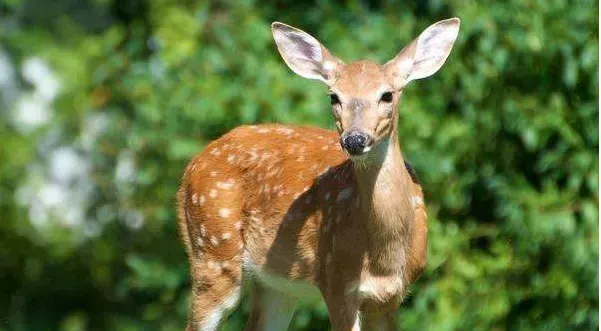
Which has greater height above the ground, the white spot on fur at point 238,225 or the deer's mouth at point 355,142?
the deer's mouth at point 355,142

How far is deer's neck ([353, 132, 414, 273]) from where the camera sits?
21.0 ft

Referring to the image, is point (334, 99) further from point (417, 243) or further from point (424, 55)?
point (417, 243)

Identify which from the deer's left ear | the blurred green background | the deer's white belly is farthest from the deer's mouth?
the blurred green background

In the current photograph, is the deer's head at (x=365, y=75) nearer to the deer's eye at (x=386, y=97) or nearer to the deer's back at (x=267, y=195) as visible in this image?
the deer's eye at (x=386, y=97)

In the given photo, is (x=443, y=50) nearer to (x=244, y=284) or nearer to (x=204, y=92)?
(x=244, y=284)

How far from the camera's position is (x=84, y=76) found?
12.9 m

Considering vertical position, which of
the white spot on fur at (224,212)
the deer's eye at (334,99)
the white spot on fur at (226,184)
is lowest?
the white spot on fur at (224,212)

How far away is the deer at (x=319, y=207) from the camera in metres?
6.40

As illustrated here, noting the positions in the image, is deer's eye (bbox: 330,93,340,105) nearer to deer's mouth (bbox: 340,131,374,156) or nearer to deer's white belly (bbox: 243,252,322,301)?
deer's mouth (bbox: 340,131,374,156)

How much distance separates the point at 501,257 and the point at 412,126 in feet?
2.86

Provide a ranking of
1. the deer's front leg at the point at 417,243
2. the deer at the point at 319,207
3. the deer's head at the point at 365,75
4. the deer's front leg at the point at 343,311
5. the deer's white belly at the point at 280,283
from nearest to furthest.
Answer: the deer's head at the point at 365,75, the deer at the point at 319,207, the deer's front leg at the point at 343,311, the deer's front leg at the point at 417,243, the deer's white belly at the point at 280,283

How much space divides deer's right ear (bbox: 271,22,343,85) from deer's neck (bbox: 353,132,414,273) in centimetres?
38

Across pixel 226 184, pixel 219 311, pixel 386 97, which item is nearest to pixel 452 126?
pixel 226 184

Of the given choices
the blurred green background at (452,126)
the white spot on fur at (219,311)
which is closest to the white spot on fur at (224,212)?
the white spot on fur at (219,311)
